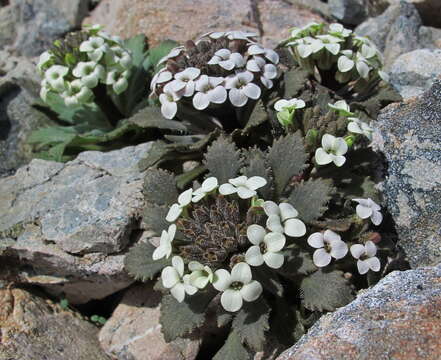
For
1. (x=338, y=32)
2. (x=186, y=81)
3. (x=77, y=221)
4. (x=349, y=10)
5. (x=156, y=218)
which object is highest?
(x=186, y=81)

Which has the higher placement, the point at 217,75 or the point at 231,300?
the point at 217,75

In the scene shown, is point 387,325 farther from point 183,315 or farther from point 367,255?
point 183,315

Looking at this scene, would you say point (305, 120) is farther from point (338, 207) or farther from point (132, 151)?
point (132, 151)

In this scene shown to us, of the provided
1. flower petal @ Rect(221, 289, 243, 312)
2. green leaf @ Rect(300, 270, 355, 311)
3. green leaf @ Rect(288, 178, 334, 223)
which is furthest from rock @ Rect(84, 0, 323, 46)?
flower petal @ Rect(221, 289, 243, 312)

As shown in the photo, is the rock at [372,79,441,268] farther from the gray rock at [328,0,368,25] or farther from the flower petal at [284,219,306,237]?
the gray rock at [328,0,368,25]

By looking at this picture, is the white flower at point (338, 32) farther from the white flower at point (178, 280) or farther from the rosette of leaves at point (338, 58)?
the white flower at point (178, 280)

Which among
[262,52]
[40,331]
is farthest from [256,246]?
[40,331]

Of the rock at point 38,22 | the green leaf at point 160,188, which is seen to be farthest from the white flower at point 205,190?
the rock at point 38,22
